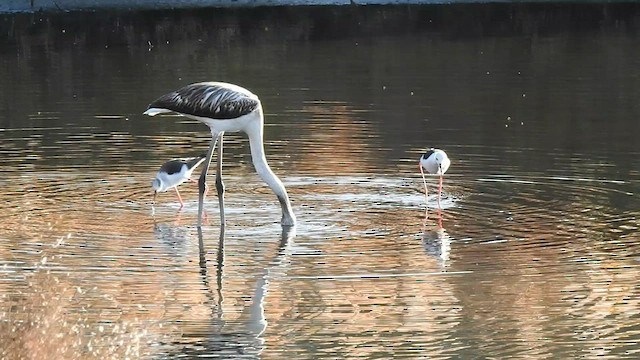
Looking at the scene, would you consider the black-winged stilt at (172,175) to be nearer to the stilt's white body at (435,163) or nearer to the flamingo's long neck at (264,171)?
the flamingo's long neck at (264,171)

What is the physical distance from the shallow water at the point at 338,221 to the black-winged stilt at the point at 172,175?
21 centimetres

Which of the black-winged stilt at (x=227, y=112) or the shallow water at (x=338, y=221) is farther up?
the black-winged stilt at (x=227, y=112)

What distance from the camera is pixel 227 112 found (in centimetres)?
1311

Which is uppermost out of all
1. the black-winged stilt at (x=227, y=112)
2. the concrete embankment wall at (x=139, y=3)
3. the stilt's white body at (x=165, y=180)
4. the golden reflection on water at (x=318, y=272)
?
the concrete embankment wall at (x=139, y=3)

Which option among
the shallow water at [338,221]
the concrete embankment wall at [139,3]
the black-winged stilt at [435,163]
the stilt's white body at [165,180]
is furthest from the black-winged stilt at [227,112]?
the concrete embankment wall at [139,3]

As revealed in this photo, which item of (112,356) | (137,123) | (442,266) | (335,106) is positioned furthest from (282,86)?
(112,356)

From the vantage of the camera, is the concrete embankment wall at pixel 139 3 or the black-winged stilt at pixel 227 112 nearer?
the black-winged stilt at pixel 227 112

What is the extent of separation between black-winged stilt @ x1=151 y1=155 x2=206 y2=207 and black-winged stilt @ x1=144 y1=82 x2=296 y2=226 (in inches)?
33.3

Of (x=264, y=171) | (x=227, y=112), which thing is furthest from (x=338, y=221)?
(x=227, y=112)

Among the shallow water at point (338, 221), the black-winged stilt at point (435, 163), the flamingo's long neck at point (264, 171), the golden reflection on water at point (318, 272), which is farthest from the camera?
the black-winged stilt at point (435, 163)

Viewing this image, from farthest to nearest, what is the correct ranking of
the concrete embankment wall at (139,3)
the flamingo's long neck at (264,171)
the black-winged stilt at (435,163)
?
1. the concrete embankment wall at (139,3)
2. the black-winged stilt at (435,163)
3. the flamingo's long neck at (264,171)

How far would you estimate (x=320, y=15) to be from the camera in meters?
39.2

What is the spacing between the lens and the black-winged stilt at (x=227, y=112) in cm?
1310

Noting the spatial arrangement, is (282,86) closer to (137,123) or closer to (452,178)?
(137,123)
